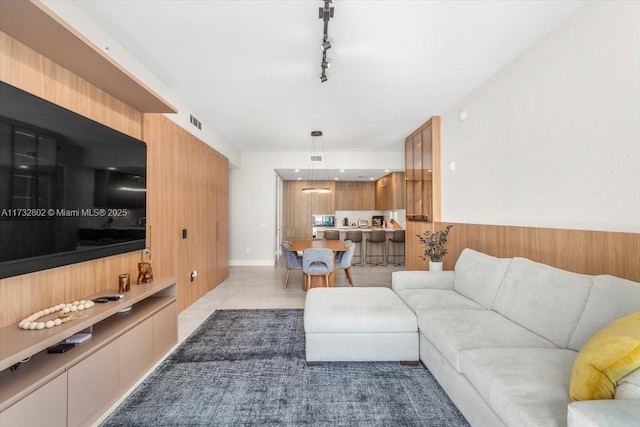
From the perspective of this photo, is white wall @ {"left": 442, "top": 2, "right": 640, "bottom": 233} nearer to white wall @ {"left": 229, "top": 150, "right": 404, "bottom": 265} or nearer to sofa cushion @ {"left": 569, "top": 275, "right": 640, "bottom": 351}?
sofa cushion @ {"left": 569, "top": 275, "right": 640, "bottom": 351}

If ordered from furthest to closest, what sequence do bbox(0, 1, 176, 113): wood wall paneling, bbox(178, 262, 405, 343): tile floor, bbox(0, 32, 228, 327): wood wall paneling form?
1. bbox(178, 262, 405, 343): tile floor
2. bbox(0, 32, 228, 327): wood wall paneling
3. bbox(0, 1, 176, 113): wood wall paneling

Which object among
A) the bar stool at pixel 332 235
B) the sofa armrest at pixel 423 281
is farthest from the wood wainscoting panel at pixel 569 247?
the bar stool at pixel 332 235

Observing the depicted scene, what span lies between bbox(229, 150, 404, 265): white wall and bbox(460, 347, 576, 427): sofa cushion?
5.67 meters

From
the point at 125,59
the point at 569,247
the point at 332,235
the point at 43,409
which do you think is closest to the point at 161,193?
the point at 125,59

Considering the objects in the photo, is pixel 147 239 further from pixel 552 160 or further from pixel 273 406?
pixel 552 160

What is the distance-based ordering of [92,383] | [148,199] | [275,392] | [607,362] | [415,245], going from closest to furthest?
[607,362] < [92,383] < [275,392] < [148,199] < [415,245]

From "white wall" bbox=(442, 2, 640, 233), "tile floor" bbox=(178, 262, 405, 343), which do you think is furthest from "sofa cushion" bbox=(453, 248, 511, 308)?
"tile floor" bbox=(178, 262, 405, 343)

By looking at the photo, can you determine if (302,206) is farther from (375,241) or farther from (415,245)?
(415,245)

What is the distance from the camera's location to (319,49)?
267 cm

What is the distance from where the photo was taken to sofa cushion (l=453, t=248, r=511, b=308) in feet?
7.93

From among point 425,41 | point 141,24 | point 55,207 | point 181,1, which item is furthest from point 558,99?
point 55,207

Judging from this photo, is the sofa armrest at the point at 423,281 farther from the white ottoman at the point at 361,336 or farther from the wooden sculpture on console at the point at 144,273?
the wooden sculpture on console at the point at 144,273

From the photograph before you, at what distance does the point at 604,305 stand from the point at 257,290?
4215 millimetres

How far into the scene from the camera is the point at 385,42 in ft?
8.36
